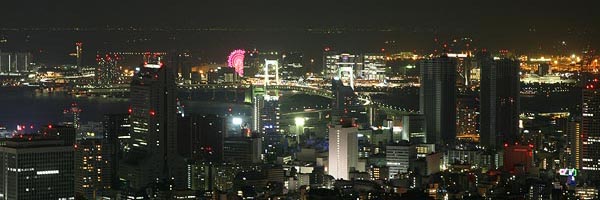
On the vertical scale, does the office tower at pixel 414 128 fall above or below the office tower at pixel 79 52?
below

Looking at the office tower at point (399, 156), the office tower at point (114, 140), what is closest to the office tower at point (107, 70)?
the office tower at point (114, 140)

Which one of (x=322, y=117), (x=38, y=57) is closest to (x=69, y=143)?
(x=322, y=117)

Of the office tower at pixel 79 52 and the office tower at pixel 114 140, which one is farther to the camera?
the office tower at pixel 79 52

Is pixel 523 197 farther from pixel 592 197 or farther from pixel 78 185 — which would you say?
pixel 78 185

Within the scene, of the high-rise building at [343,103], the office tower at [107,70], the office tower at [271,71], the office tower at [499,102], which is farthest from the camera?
the office tower at [271,71]

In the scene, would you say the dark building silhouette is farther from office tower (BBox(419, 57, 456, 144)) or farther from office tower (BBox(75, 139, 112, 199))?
office tower (BBox(75, 139, 112, 199))

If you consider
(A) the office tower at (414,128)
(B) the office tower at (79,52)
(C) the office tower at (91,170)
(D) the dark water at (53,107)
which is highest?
(B) the office tower at (79,52)

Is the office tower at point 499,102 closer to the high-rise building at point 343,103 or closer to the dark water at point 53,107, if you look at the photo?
the high-rise building at point 343,103
